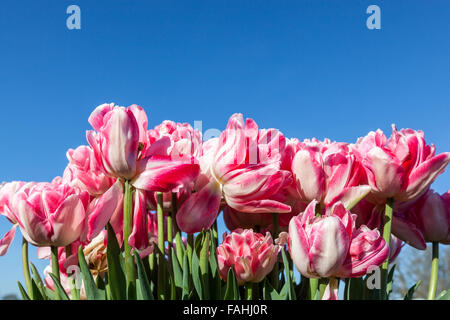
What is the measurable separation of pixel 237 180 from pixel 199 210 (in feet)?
0.26

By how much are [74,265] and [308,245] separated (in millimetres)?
404

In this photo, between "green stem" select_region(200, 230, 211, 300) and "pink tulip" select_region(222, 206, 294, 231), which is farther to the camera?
"pink tulip" select_region(222, 206, 294, 231)

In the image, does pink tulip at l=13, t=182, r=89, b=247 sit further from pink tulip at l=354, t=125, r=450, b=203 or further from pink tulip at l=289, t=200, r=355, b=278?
pink tulip at l=354, t=125, r=450, b=203

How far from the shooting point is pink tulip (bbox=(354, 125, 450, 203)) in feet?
2.87

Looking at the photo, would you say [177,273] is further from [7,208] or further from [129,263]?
[7,208]

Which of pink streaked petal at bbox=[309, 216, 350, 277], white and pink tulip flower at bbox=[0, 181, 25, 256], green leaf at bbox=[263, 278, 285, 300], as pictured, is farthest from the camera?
white and pink tulip flower at bbox=[0, 181, 25, 256]

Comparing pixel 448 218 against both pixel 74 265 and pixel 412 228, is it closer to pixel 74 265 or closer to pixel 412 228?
pixel 412 228

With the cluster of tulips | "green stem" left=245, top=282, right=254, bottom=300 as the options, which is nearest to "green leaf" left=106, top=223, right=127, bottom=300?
the cluster of tulips

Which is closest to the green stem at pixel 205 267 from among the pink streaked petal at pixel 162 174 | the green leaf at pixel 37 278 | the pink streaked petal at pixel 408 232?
the pink streaked petal at pixel 162 174

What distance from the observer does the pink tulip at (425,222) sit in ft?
3.29

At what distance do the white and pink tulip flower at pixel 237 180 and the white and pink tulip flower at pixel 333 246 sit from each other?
7 cm

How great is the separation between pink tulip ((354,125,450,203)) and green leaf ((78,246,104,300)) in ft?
1.61
